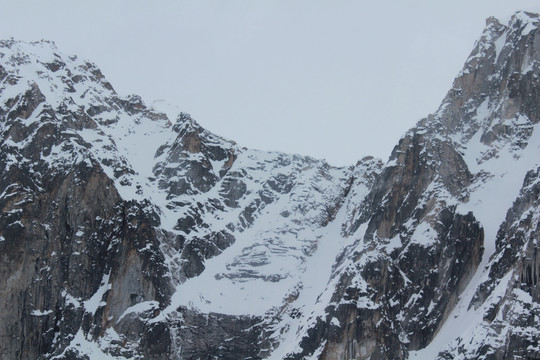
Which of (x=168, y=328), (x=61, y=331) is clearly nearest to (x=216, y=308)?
(x=168, y=328)

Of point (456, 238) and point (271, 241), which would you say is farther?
point (271, 241)

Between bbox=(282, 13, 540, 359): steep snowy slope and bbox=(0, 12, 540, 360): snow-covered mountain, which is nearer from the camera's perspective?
bbox=(282, 13, 540, 359): steep snowy slope

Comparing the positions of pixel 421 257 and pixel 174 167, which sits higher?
pixel 174 167

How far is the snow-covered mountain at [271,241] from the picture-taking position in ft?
396

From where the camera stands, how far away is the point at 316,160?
607 feet

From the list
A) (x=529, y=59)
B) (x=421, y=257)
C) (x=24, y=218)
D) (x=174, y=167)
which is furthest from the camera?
(x=174, y=167)

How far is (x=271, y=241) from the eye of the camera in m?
158

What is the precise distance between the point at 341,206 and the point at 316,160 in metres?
16.3

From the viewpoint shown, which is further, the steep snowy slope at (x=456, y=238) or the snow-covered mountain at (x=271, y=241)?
the snow-covered mountain at (x=271, y=241)

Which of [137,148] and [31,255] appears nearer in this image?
[31,255]

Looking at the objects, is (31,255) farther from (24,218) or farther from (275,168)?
(275,168)

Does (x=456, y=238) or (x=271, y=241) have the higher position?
(x=271, y=241)

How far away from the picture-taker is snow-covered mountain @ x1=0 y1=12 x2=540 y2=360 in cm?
12075

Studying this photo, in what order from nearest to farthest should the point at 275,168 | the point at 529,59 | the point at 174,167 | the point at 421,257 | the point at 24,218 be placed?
the point at 421,257 → the point at 24,218 → the point at 529,59 → the point at 174,167 → the point at 275,168
